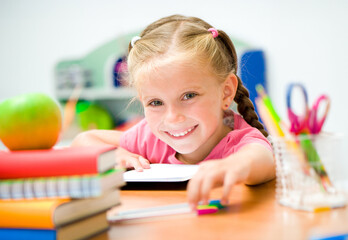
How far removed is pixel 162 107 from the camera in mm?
884

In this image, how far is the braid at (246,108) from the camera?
106 centimetres

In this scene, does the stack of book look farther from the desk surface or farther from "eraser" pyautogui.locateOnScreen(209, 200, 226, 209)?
"eraser" pyautogui.locateOnScreen(209, 200, 226, 209)

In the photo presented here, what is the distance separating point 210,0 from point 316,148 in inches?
92.4

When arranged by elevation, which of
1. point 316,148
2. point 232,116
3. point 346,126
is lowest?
point 346,126

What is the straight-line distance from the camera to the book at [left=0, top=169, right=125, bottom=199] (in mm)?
462

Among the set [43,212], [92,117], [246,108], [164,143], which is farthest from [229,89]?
[92,117]

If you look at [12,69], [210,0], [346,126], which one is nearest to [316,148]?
[346,126]

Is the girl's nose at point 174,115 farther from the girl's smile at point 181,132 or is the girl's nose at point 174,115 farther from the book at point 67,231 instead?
the book at point 67,231

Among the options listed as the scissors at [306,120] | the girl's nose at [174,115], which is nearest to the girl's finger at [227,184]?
the scissors at [306,120]

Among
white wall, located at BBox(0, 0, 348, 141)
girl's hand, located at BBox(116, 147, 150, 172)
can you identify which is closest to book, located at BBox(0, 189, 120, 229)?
girl's hand, located at BBox(116, 147, 150, 172)

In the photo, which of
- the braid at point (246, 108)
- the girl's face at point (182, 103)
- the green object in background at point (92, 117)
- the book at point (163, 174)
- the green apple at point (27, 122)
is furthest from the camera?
the green object in background at point (92, 117)

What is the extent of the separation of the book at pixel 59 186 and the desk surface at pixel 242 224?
0.23ft

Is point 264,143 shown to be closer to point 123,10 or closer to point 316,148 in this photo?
point 316,148

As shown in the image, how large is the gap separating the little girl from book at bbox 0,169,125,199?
32 centimetres
